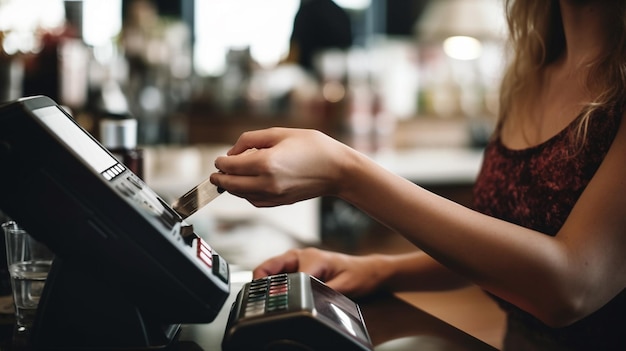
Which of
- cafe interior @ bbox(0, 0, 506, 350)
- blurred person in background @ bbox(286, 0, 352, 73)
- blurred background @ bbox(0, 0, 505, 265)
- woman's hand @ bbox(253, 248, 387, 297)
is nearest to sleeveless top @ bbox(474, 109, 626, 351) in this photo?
woman's hand @ bbox(253, 248, 387, 297)

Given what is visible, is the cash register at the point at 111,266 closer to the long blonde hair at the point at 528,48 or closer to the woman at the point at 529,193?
the woman at the point at 529,193

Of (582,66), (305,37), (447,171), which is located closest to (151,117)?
(305,37)

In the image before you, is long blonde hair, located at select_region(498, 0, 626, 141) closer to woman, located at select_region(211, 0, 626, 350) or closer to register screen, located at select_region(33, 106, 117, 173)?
woman, located at select_region(211, 0, 626, 350)

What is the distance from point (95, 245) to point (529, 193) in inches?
27.1

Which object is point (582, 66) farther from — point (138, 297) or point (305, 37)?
point (305, 37)

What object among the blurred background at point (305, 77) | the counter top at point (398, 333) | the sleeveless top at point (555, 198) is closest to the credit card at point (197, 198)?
the counter top at point (398, 333)

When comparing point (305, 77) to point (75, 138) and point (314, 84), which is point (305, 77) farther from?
point (75, 138)

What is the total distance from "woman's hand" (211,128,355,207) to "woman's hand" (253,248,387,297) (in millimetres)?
240

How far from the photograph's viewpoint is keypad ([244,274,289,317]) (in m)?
0.72

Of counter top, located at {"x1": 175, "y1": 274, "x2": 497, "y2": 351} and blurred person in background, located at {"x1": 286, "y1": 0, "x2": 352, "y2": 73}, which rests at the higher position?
blurred person in background, located at {"x1": 286, "y1": 0, "x2": 352, "y2": 73}

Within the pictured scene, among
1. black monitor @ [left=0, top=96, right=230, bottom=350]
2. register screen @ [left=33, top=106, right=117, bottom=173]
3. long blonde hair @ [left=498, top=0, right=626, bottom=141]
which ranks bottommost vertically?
black monitor @ [left=0, top=96, right=230, bottom=350]

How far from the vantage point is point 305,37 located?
399 centimetres

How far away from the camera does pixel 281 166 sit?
77 centimetres

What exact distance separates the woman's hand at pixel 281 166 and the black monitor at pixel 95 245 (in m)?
0.07
